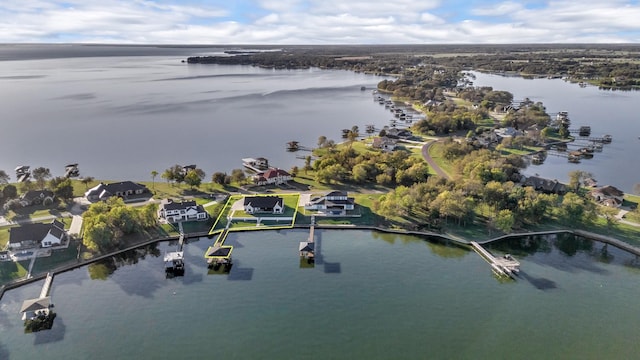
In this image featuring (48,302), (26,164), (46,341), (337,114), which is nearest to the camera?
(46,341)

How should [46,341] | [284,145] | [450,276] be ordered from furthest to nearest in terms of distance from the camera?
[284,145]
[450,276]
[46,341]

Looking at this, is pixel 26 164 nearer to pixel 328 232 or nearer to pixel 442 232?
pixel 328 232

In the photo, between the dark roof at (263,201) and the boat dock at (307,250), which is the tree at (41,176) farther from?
the boat dock at (307,250)

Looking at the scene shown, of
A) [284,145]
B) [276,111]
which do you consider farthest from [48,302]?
[276,111]

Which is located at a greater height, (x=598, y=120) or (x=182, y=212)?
(x=598, y=120)

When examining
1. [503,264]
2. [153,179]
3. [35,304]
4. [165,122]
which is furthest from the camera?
[165,122]

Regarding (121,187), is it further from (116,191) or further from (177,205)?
(177,205)

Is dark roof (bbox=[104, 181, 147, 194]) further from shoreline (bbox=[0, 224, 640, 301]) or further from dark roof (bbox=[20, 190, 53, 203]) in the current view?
shoreline (bbox=[0, 224, 640, 301])

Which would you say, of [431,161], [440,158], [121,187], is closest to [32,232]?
[121,187]
